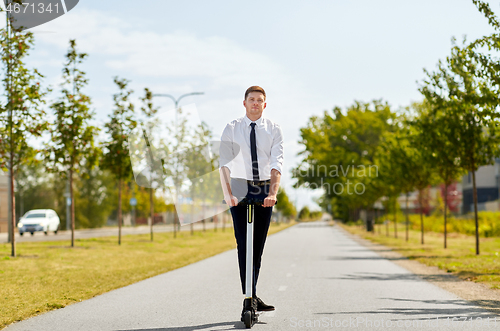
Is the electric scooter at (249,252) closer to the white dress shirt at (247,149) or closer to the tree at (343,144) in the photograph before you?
the white dress shirt at (247,149)

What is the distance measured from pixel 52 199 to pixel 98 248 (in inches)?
2175

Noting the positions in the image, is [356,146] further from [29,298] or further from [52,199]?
[29,298]

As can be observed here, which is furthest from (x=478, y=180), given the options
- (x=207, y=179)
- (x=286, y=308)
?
(x=286, y=308)

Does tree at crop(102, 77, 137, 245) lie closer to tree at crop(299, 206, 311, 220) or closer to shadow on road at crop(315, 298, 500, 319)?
shadow on road at crop(315, 298, 500, 319)

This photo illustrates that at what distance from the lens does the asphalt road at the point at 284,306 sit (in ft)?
21.5

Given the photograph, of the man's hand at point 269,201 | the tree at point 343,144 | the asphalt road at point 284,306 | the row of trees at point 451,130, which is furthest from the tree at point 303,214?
the man's hand at point 269,201

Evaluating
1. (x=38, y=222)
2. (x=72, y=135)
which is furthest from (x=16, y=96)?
(x=38, y=222)

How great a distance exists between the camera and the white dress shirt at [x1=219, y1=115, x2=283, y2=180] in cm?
607

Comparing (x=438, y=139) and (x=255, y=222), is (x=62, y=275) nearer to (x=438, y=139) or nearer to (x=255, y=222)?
(x=255, y=222)

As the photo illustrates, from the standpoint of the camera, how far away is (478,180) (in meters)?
75.1

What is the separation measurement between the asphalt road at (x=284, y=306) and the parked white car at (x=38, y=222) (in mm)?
27249

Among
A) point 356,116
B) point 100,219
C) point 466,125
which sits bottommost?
point 100,219

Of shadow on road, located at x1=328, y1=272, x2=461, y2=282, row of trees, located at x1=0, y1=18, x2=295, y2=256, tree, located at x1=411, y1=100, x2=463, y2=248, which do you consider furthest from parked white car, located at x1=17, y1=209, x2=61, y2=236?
shadow on road, located at x1=328, y1=272, x2=461, y2=282

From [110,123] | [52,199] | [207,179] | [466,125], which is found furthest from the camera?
[52,199]
